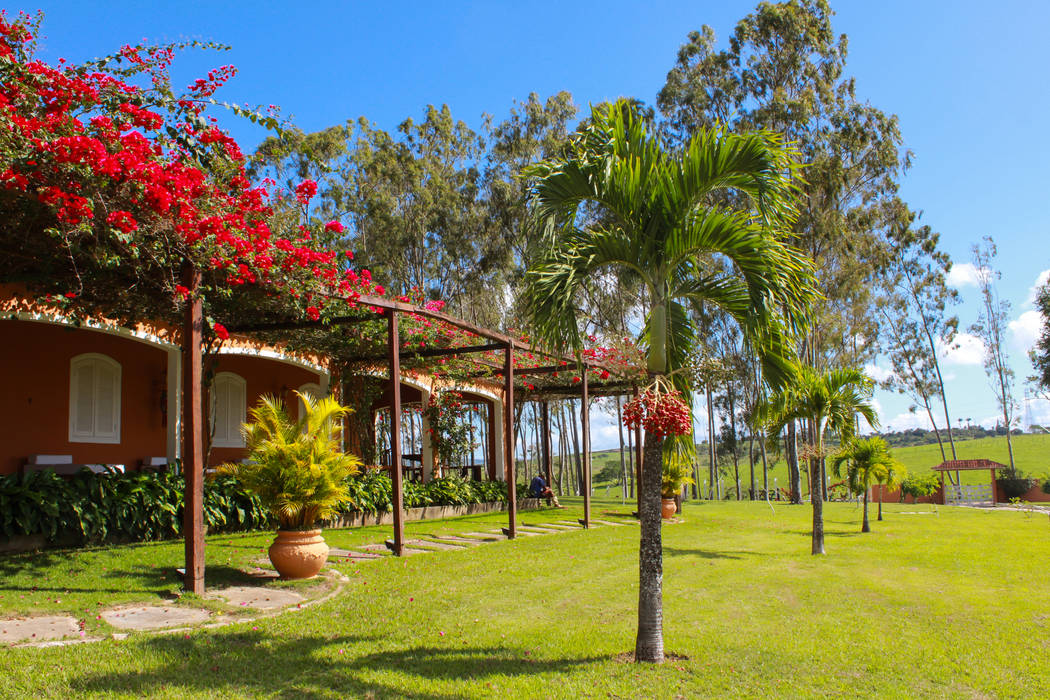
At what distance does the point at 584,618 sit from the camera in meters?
6.92

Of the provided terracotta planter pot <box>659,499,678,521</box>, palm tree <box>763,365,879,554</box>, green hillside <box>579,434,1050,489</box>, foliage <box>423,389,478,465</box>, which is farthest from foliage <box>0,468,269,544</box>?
green hillside <box>579,434,1050,489</box>

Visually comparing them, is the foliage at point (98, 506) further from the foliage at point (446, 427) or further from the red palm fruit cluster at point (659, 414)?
the foliage at point (446, 427)

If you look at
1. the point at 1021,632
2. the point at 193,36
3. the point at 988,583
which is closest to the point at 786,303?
the point at 1021,632

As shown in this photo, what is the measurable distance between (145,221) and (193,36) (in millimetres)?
2933

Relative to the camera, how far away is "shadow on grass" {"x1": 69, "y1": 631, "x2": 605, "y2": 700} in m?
4.60

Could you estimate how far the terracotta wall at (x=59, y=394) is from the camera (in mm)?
10719

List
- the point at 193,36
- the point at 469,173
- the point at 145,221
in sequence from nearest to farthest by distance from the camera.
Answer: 1. the point at 145,221
2. the point at 193,36
3. the point at 469,173

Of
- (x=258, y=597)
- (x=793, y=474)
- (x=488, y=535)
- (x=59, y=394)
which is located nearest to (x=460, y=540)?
(x=488, y=535)

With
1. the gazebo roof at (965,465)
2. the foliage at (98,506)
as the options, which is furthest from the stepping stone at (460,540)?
the gazebo roof at (965,465)

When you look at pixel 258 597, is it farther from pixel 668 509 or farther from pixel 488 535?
pixel 668 509

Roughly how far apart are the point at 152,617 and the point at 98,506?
3.34 meters

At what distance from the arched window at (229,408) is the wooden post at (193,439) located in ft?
24.5

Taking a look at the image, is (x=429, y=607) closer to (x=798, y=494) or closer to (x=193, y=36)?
(x=193, y=36)

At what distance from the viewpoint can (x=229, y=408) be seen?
14.4m
